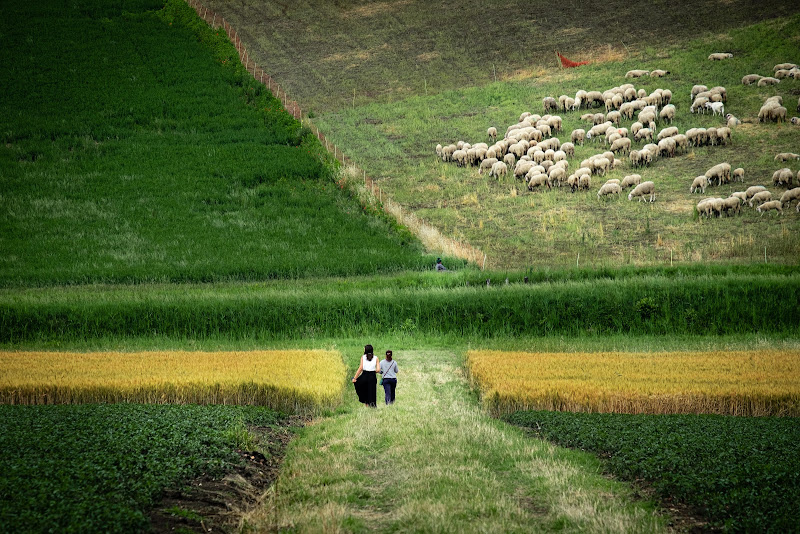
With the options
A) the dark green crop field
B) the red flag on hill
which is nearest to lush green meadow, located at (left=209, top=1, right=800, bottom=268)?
the red flag on hill

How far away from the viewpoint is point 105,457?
1132 cm

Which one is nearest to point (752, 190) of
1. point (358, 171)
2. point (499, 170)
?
point (499, 170)

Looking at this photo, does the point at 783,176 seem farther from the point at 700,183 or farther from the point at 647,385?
the point at 647,385

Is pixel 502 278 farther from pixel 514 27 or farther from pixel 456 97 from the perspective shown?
pixel 514 27

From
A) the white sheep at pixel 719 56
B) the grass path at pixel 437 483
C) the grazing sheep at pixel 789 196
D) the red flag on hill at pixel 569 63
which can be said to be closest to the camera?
the grass path at pixel 437 483

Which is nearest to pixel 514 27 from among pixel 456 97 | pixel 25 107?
pixel 456 97

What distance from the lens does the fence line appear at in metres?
37.9

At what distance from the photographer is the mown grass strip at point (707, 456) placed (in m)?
10.0

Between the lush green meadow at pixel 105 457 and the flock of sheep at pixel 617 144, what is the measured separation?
3031cm

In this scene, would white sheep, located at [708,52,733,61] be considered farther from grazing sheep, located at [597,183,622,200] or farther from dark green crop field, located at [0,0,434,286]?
dark green crop field, located at [0,0,434,286]

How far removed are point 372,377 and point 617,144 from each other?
106 feet

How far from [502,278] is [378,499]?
71.9ft

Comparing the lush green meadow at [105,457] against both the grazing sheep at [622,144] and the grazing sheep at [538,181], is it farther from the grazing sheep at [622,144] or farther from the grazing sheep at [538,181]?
the grazing sheep at [622,144]

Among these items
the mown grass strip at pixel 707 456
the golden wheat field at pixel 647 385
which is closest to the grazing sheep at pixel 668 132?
Result: the golden wheat field at pixel 647 385
